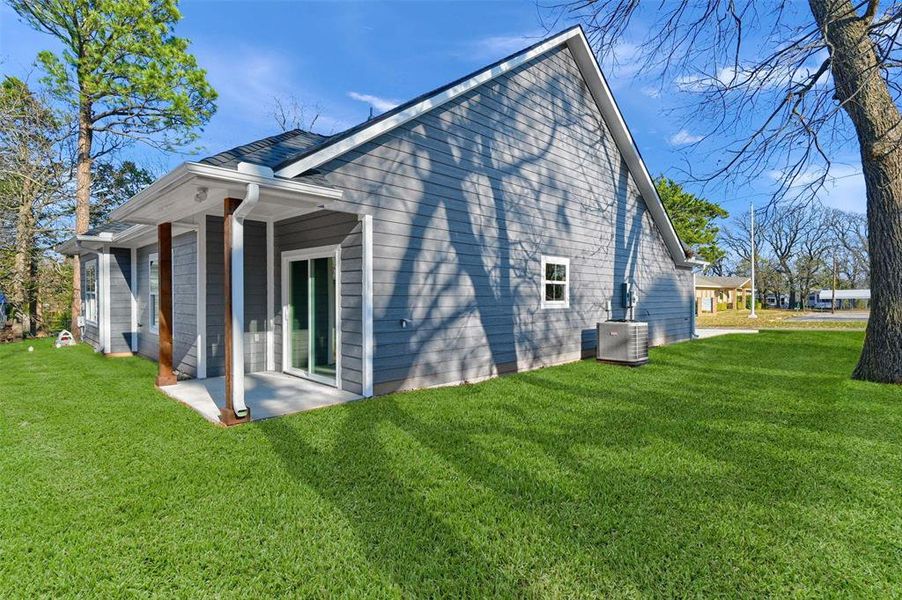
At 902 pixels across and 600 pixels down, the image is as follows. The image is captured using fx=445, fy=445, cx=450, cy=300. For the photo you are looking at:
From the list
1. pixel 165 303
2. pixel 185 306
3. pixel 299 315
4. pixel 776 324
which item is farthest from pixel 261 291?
pixel 776 324

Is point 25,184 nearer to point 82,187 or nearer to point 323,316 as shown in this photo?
point 82,187

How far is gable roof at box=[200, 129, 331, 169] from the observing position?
4.63 m

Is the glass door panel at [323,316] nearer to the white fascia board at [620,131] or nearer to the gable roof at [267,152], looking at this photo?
the gable roof at [267,152]

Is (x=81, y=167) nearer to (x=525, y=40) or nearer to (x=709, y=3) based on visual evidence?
(x=525, y=40)

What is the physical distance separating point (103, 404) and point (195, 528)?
3.62 meters

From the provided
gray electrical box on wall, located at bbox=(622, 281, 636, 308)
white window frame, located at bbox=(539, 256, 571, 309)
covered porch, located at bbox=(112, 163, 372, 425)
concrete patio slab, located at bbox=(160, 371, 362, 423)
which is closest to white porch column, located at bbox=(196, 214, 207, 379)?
covered porch, located at bbox=(112, 163, 372, 425)

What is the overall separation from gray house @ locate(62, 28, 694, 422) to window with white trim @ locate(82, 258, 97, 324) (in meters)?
1.26

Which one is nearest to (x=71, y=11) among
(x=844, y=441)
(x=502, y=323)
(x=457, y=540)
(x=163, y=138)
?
(x=163, y=138)

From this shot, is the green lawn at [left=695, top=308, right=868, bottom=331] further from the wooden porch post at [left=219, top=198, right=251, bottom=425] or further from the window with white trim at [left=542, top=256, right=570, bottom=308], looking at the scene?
the wooden porch post at [left=219, top=198, right=251, bottom=425]

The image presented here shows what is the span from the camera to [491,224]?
274 inches

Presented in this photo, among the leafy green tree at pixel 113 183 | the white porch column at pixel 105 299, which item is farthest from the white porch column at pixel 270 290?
the leafy green tree at pixel 113 183

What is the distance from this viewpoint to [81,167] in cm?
1266

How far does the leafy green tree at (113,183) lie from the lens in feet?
55.4

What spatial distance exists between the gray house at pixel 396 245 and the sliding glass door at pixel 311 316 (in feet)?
0.10
